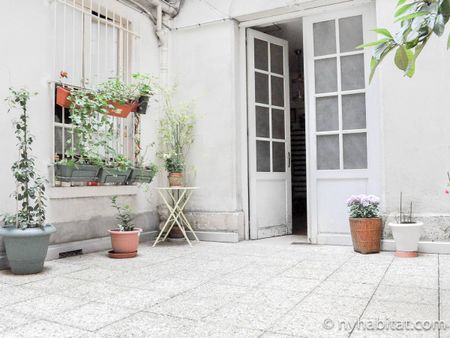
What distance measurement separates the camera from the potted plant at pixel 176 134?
5.10 metres

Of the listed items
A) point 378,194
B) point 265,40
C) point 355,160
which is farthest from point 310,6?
point 378,194

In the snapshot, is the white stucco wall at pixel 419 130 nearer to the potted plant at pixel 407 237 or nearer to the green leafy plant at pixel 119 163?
the potted plant at pixel 407 237

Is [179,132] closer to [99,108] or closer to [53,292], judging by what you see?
[99,108]

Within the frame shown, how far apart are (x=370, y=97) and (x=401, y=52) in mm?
3880

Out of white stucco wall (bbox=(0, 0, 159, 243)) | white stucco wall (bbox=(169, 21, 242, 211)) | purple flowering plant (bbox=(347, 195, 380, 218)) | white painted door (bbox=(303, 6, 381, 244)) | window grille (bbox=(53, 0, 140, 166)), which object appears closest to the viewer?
white stucco wall (bbox=(0, 0, 159, 243))

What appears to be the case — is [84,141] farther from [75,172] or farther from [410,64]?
[410,64]

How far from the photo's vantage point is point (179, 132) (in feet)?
17.6

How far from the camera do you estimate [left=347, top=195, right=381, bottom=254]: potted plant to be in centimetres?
424

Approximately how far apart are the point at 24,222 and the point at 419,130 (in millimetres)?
3904

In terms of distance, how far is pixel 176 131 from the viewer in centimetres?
533

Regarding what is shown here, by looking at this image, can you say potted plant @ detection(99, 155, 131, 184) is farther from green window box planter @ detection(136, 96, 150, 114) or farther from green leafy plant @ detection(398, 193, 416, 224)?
green leafy plant @ detection(398, 193, 416, 224)

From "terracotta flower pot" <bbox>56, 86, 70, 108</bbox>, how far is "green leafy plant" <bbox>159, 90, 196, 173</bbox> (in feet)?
4.73

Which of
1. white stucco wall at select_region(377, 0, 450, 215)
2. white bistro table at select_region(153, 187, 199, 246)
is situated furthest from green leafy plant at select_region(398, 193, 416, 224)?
white bistro table at select_region(153, 187, 199, 246)

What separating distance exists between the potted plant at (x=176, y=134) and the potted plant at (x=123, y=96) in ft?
2.12
